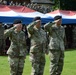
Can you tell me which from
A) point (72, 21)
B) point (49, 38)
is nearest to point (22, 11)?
point (72, 21)

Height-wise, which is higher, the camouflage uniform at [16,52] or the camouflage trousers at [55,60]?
the camouflage uniform at [16,52]

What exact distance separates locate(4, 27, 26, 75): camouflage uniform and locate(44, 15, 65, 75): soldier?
47.1 inches

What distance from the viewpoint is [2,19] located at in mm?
19750

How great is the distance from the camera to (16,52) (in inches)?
408

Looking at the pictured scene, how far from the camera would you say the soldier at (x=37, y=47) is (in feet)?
35.4

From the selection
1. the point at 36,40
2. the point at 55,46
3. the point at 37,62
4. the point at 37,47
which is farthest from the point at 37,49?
the point at 55,46

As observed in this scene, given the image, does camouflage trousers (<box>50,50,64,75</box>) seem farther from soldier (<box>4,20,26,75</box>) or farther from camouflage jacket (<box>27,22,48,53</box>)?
soldier (<box>4,20,26,75</box>)

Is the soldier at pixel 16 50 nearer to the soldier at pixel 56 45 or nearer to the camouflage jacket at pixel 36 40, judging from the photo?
the camouflage jacket at pixel 36 40

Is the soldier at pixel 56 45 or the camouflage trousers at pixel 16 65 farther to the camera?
the soldier at pixel 56 45

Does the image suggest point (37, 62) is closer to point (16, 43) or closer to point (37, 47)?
point (37, 47)

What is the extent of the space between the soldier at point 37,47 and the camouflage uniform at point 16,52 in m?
0.49

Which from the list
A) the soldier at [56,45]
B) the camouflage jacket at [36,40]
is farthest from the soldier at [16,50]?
the soldier at [56,45]

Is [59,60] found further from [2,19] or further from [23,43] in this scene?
[2,19]

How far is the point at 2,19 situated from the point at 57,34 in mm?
8778
